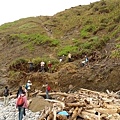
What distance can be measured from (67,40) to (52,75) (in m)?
12.6

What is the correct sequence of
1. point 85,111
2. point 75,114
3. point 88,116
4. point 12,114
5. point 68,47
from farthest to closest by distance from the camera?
point 68,47, point 12,114, point 85,111, point 75,114, point 88,116

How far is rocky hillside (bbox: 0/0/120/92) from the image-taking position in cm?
2303

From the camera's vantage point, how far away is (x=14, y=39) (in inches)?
1607

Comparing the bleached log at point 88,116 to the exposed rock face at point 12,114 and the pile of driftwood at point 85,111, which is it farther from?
the exposed rock face at point 12,114

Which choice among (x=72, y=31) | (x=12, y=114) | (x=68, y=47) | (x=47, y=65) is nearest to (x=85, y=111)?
(x=12, y=114)

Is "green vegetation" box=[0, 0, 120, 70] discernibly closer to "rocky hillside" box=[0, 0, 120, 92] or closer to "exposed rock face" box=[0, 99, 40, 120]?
"rocky hillside" box=[0, 0, 120, 92]

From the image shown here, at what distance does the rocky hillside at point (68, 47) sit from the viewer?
2303cm

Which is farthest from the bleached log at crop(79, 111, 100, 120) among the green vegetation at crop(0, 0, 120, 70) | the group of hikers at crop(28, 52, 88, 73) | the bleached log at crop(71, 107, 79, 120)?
the green vegetation at crop(0, 0, 120, 70)

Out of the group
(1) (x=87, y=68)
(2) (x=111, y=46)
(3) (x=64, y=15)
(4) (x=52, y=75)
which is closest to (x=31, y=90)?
(4) (x=52, y=75)

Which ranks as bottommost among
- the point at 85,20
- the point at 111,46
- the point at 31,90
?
the point at 31,90

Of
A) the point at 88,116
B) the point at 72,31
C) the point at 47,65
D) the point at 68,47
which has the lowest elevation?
the point at 88,116

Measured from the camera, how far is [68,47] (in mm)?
33406

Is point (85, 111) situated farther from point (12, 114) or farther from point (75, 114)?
point (12, 114)

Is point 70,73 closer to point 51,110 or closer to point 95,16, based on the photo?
point 51,110
